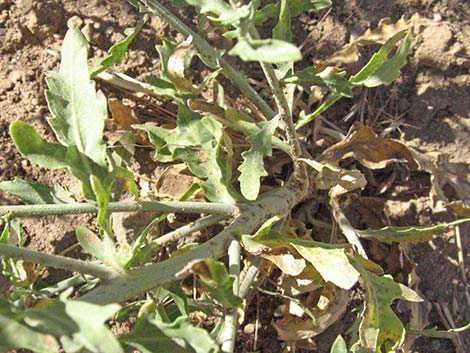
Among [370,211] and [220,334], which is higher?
[220,334]

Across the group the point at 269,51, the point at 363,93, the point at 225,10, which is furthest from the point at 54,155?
the point at 363,93

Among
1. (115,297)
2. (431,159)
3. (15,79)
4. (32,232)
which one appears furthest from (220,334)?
(15,79)

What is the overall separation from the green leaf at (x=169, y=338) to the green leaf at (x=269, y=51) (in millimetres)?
622

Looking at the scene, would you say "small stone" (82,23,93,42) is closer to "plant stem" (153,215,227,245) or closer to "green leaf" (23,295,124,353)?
"plant stem" (153,215,227,245)

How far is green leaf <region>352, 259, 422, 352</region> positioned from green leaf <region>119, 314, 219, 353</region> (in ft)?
1.85

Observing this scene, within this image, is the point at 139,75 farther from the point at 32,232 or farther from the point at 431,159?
the point at 431,159

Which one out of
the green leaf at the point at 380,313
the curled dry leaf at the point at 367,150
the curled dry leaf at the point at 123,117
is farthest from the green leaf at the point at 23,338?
the curled dry leaf at the point at 367,150

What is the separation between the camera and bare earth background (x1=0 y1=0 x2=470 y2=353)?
240 centimetres

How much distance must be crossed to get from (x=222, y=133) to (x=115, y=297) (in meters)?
0.65

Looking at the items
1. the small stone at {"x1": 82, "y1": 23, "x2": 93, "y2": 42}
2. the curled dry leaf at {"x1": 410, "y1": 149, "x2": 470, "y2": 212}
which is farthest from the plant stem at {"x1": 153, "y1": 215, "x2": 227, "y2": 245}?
the small stone at {"x1": 82, "y1": 23, "x2": 93, "y2": 42}

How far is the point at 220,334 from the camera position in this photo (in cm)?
177

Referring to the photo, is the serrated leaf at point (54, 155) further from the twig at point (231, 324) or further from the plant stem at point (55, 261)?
the twig at point (231, 324)

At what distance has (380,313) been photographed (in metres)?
1.88

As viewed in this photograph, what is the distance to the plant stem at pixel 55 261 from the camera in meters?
1.46
